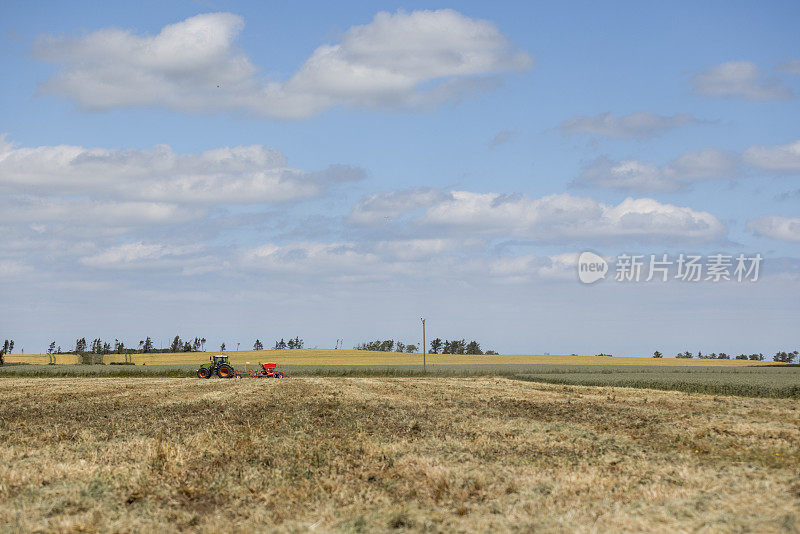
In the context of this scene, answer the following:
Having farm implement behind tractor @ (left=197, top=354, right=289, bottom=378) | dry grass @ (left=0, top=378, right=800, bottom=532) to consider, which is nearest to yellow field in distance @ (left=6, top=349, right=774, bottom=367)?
farm implement behind tractor @ (left=197, top=354, right=289, bottom=378)

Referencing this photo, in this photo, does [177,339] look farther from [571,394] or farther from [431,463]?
[431,463]

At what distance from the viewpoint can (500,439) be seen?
21.9 meters

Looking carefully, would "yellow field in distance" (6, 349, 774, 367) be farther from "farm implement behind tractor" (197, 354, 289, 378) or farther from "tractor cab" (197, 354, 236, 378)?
"farm implement behind tractor" (197, 354, 289, 378)

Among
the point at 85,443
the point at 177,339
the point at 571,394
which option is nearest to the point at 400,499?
the point at 85,443

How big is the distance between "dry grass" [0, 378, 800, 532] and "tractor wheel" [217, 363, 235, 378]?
1176 inches

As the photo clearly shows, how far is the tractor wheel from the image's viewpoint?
60.1 metres

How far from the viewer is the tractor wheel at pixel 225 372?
2366 inches

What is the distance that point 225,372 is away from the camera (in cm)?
6050

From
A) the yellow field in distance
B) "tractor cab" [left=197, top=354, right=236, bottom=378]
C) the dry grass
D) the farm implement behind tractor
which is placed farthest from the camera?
the yellow field in distance

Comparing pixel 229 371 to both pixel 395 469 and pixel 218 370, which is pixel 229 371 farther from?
pixel 395 469

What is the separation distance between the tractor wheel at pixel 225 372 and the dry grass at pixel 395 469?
29.9m

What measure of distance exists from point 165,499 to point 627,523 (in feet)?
32.6

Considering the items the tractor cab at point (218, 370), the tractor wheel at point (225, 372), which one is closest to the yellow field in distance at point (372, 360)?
the tractor cab at point (218, 370)

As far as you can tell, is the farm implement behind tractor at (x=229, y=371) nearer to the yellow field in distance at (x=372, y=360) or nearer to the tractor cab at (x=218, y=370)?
the tractor cab at (x=218, y=370)
